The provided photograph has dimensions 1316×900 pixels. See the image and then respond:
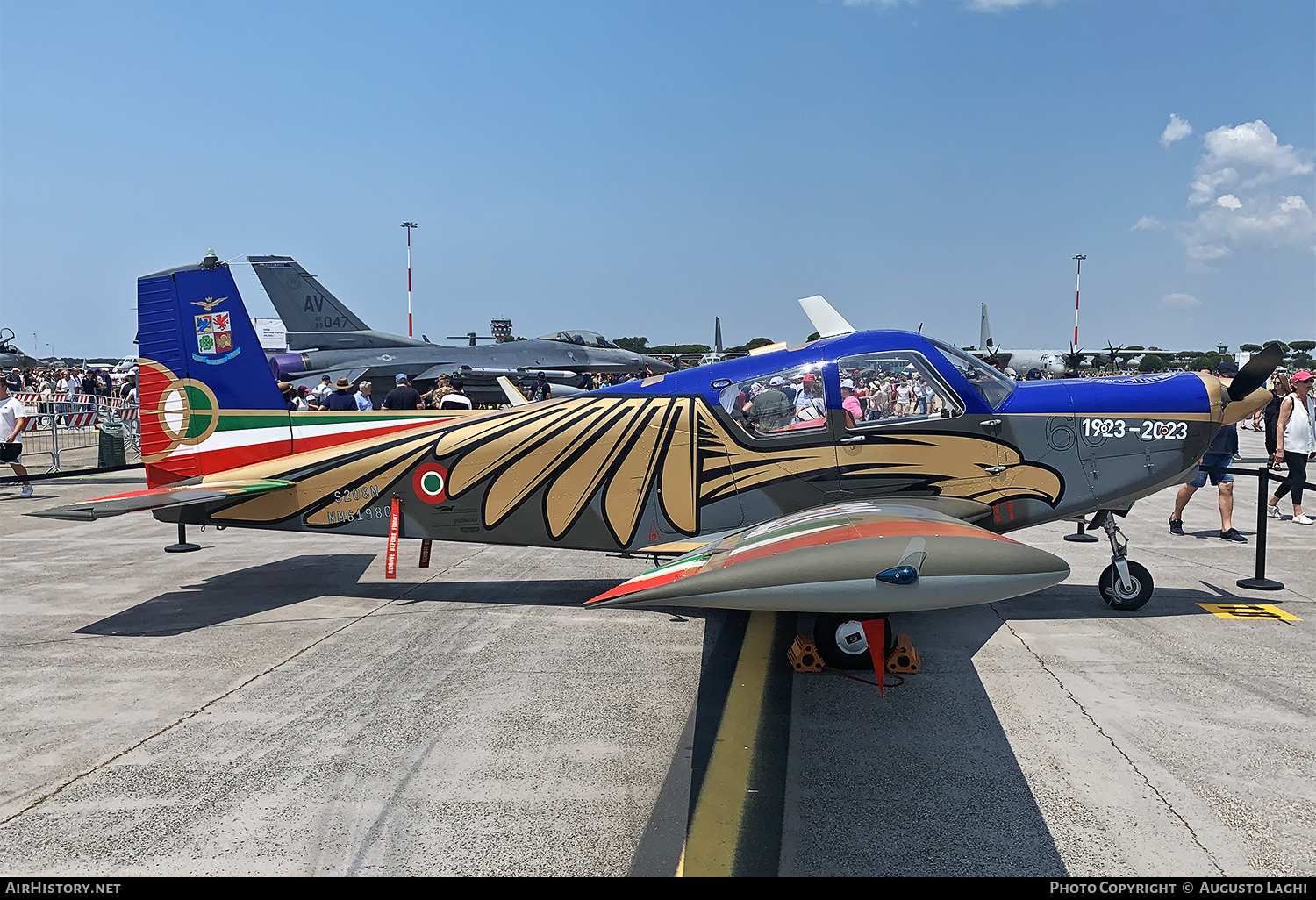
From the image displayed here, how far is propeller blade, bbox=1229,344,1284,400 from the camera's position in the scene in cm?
555

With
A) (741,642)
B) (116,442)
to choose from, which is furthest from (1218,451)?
(116,442)

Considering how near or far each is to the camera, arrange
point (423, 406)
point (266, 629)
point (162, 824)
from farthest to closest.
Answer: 1. point (423, 406)
2. point (266, 629)
3. point (162, 824)

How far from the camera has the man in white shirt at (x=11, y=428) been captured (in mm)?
11883

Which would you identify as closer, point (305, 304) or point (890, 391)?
point (890, 391)

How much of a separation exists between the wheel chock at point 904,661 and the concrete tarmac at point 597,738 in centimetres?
9

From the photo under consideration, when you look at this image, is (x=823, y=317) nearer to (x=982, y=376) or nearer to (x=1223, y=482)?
(x=982, y=376)

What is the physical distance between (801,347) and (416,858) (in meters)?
4.10

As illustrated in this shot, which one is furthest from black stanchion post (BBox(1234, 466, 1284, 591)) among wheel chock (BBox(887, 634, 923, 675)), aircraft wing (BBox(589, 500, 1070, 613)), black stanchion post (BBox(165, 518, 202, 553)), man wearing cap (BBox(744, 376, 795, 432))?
black stanchion post (BBox(165, 518, 202, 553))

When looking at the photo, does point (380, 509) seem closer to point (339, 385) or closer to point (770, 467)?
point (770, 467)

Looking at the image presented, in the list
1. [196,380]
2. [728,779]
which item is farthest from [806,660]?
[196,380]

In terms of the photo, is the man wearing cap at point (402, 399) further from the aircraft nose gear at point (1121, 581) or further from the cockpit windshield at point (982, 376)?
the aircraft nose gear at point (1121, 581)

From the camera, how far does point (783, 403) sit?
18.4 feet

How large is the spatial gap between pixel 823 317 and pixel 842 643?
3990mm

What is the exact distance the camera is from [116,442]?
14359 millimetres
